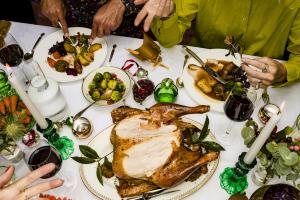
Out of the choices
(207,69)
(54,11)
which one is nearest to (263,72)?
(207,69)

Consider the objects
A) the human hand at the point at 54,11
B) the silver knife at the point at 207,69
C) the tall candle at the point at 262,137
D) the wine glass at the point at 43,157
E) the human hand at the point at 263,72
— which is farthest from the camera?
the human hand at the point at 54,11

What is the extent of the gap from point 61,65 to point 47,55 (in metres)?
0.14

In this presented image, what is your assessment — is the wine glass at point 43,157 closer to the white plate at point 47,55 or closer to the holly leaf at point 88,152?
the holly leaf at point 88,152

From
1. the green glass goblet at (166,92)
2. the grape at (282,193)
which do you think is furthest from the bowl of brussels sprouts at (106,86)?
the grape at (282,193)

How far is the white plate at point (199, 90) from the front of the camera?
1450mm

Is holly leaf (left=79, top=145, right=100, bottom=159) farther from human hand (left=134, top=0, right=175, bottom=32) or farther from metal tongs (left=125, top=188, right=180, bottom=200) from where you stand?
human hand (left=134, top=0, right=175, bottom=32)

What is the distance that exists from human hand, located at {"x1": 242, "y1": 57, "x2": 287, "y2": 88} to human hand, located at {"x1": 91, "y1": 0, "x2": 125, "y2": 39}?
700mm

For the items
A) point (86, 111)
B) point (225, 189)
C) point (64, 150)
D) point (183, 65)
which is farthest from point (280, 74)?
point (64, 150)

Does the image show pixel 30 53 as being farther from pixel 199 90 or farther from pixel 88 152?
pixel 199 90

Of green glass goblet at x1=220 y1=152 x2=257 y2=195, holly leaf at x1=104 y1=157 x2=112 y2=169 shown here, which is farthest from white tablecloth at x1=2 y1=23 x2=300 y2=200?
holly leaf at x1=104 y1=157 x2=112 y2=169

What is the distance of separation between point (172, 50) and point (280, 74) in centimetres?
51

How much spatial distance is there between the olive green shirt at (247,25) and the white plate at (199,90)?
0.15 metres

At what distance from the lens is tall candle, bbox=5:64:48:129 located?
3.54 ft

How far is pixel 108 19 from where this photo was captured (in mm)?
1749
